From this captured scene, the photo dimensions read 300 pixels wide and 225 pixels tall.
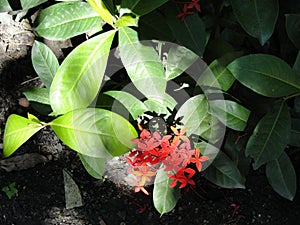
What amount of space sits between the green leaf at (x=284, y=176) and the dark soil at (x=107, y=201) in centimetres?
42

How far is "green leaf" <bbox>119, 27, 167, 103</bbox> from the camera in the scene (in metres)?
1.30

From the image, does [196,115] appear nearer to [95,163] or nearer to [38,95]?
[95,163]

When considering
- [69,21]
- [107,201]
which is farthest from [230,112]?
[107,201]

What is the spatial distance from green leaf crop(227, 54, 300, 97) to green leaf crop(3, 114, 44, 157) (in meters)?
0.59

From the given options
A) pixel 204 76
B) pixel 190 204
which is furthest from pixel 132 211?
pixel 204 76

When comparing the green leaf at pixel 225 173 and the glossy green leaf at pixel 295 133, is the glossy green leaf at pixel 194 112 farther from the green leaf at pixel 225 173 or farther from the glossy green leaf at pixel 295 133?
the glossy green leaf at pixel 295 133

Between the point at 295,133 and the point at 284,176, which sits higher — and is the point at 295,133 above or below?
above

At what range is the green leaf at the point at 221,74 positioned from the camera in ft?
4.34

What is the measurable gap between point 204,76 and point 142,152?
0.29 meters

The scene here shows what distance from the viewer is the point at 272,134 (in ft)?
4.31

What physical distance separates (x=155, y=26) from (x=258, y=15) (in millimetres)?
321

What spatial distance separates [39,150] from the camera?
207 centimetres

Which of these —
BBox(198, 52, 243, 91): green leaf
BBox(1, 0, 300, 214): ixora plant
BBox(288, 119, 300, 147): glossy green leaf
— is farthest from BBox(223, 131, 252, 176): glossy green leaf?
BBox(198, 52, 243, 91): green leaf

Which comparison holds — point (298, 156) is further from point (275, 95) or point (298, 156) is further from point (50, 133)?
point (50, 133)
